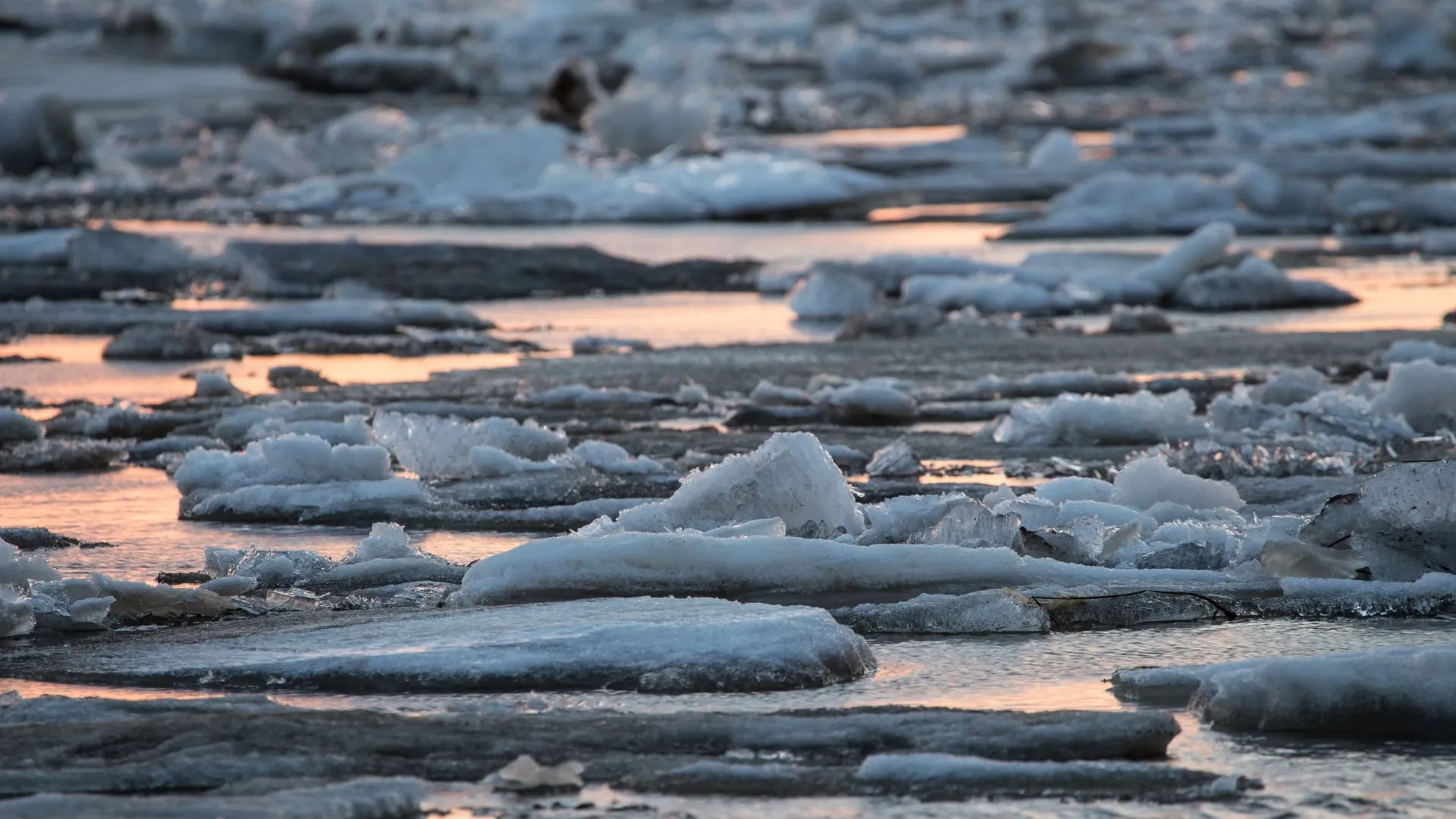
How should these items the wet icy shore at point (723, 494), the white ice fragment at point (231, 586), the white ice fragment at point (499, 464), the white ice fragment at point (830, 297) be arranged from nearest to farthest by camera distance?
the wet icy shore at point (723, 494)
the white ice fragment at point (231, 586)
the white ice fragment at point (499, 464)
the white ice fragment at point (830, 297)

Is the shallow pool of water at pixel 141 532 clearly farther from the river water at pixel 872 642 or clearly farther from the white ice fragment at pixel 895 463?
the white ice fragment at pixel 895 463

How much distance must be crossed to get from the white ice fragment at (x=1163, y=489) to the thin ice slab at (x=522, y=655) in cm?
138

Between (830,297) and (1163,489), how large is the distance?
4.79 metres

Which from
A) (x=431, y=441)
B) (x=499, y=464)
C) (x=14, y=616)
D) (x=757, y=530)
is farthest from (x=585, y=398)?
(x=14, y=616)

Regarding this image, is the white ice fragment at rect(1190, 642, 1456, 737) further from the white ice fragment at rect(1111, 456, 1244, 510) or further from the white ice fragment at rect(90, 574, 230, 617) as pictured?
the white ice fragment at rect(90, 574, 230, 617)

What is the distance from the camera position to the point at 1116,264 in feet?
34.3

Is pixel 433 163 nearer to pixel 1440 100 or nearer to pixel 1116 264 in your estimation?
pixel 1116 264

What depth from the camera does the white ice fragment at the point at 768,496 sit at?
4262mm

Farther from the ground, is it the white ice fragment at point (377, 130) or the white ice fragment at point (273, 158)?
the white ice fragment at point (377, 130)

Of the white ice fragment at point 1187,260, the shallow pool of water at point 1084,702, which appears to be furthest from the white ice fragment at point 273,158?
the shallow pool of water at point 1084,702

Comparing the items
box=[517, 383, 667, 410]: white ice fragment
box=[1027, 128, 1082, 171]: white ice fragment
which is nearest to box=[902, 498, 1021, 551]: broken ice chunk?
box=[517, 383, 667, 410]: white ice fragment

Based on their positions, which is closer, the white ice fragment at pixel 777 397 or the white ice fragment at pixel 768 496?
the white ice fragment at pixel 768 496

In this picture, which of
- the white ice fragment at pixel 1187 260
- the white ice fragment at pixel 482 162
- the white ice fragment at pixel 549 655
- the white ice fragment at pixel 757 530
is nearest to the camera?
the white ice fragment at pixel 549 655

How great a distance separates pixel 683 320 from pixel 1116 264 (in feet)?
7.77
